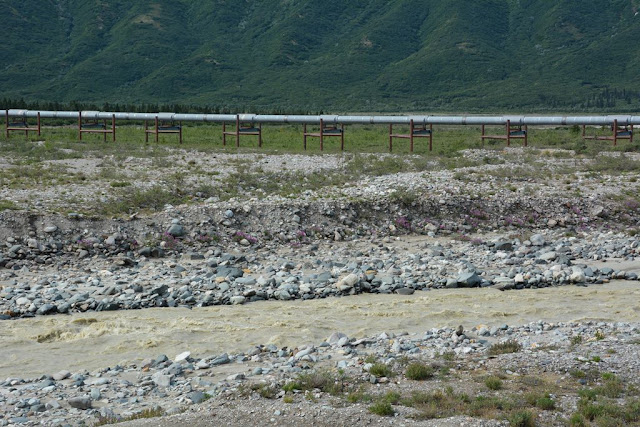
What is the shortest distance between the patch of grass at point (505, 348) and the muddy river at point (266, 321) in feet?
7.32

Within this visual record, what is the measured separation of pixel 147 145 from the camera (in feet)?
132

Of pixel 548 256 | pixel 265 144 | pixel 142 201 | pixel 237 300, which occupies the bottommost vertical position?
pixel 237 300

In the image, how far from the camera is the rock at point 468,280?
19047 millimetres

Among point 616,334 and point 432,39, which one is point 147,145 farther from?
point 432,39

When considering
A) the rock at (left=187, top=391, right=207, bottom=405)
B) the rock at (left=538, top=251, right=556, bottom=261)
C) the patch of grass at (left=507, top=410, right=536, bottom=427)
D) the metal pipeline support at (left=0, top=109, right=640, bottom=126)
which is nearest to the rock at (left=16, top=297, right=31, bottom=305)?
the rock at (left=187, top=391, right=207, bottom=405)

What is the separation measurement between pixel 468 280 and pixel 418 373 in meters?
7.64

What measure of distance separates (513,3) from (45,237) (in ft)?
535

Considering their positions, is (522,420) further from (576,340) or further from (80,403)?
(80,403)

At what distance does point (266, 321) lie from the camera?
53.3ft

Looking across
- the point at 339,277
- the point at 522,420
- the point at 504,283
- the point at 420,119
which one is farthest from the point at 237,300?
the point at 420,119

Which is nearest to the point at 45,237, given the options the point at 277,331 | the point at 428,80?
the point at 277,331

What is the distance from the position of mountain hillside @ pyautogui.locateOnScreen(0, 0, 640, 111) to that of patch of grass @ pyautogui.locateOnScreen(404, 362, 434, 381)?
100 metres

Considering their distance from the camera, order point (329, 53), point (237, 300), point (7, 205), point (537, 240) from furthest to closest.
→ point (329, 53) → point (7, 205) → point (537, 240) → point (237, 300)

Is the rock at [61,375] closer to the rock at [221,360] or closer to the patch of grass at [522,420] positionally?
the rock at [221,360]
